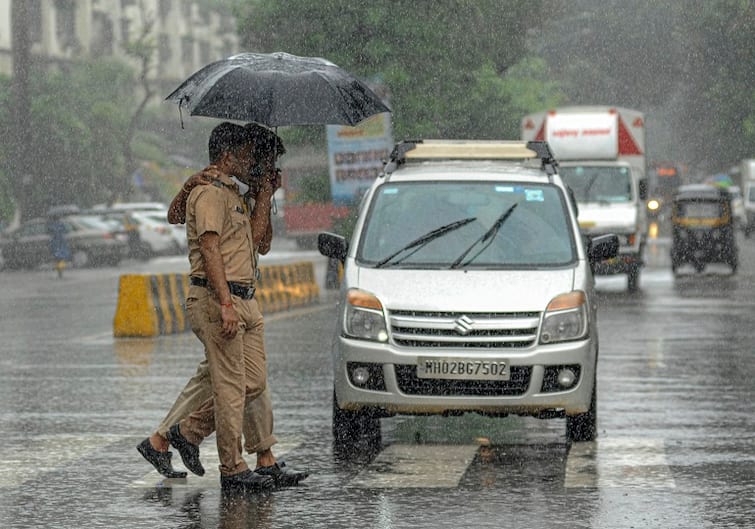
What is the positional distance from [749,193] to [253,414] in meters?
58.1

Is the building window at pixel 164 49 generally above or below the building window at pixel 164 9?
below

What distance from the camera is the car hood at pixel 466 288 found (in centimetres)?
966

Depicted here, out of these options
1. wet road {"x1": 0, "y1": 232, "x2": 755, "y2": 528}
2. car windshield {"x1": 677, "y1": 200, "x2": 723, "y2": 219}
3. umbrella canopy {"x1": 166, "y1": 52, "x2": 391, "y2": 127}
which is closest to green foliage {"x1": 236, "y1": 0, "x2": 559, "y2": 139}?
car windshield {"x1": 677, "y1": 200, "x2": 723, "y2": 219}

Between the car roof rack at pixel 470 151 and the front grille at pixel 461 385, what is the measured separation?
202 cm

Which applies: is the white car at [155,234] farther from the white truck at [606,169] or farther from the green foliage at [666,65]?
the green foliage at [666,65]

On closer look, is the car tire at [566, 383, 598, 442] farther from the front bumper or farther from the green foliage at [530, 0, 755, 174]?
the green foliage at [530, 0, 755, 174]

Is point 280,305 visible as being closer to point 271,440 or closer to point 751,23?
point 271,440

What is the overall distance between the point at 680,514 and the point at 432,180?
3.75 metres

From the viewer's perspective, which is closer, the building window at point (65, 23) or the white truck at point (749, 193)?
the white truck at point (749, 193)

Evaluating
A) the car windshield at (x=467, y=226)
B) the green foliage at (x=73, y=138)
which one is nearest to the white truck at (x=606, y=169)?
the car windshield at (x=467, y=226)

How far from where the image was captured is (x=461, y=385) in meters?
9.57

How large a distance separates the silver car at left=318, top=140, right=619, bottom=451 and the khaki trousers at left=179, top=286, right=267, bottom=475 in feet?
4.50

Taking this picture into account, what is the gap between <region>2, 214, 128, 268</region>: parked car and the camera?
4425 centimetres

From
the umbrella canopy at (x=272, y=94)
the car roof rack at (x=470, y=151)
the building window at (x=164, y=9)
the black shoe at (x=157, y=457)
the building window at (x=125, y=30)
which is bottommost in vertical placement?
the black shoe at (x=157, y=457)
